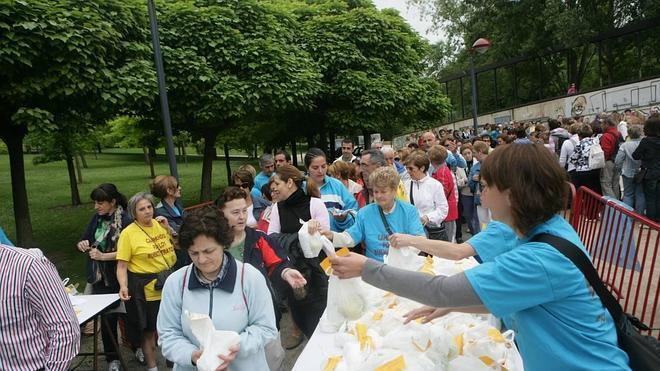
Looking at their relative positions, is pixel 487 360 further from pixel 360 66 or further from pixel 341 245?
pixel 360 66

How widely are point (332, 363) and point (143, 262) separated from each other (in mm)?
2589

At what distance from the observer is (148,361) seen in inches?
178

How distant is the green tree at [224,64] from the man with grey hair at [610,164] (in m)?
6.44

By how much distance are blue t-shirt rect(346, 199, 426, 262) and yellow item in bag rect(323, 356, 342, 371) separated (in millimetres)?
1592

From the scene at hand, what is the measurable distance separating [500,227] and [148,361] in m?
3.74

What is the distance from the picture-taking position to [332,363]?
7.79 ft

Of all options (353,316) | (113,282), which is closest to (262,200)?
(113,282)

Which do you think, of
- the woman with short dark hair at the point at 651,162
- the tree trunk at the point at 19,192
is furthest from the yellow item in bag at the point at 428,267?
the tree trunk at the point at 19,192

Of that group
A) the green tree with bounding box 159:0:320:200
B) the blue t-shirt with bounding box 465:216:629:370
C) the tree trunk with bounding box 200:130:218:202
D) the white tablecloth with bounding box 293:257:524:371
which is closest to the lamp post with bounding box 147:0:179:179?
the green tree with bounding box 159:0:320:200

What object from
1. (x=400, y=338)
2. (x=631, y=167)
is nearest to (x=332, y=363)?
(x=400, y=338)

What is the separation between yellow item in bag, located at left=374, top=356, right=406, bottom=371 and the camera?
2.09 m

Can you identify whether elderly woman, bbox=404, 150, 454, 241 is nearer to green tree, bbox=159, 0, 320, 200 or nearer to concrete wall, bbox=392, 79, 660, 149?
green tree, bbox=159, 0, 320, 200

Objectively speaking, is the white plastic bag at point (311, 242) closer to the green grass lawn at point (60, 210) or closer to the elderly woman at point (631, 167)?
the green grass lawn at point (60, 210)

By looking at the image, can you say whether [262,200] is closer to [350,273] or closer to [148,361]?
[148,361]
